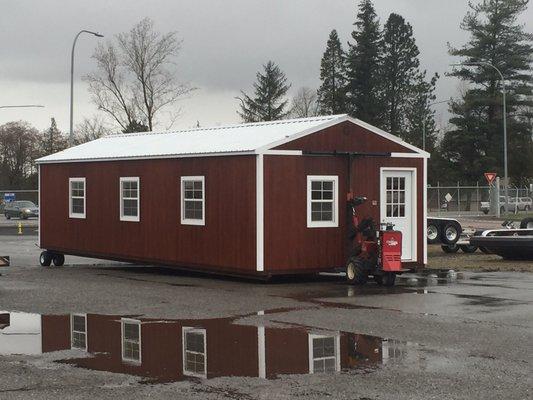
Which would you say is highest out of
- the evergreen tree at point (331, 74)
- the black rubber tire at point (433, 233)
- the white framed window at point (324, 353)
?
the evergreen tree at point (331, 74)

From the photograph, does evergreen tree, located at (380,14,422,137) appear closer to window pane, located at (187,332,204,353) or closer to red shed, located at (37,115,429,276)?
red shed, located at (37,115,429,276)

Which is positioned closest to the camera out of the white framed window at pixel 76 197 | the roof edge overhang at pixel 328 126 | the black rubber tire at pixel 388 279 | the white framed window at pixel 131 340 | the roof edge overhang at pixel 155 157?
the white framed window at pixel 131 340

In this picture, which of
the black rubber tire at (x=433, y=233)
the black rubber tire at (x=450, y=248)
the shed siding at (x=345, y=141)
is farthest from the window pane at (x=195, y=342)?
the black rubber tire at (x=450, y=248)

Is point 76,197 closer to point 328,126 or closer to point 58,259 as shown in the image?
point 58,259

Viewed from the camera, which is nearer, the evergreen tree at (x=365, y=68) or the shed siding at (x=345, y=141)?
the shed siding at (x=345, y=141)

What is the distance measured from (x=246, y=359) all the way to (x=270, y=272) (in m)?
8.59

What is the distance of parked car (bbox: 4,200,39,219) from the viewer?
63.0 metres

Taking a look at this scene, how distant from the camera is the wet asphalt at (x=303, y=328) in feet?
28.5

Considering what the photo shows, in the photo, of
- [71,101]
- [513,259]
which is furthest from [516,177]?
[513,259]

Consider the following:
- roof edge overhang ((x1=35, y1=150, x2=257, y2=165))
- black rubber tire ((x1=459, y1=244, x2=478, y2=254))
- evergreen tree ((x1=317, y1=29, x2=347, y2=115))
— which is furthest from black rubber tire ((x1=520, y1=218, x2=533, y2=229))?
evergreen tree ((x1=317, y1=29, x2=347, y2=115))

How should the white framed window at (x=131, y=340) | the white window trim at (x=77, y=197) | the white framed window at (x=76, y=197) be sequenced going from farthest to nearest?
1. the white framed window at (x=76, y=197)
2. the white window trim at (x=77, y=197)
3. the white framed window at (x=131, y=340)

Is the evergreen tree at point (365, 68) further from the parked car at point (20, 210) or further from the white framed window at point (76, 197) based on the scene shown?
the white framed window at point (76, 197)

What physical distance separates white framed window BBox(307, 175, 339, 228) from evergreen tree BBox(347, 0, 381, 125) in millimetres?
58690

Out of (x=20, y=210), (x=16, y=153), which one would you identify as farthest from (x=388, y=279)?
(x=16, y=153)
